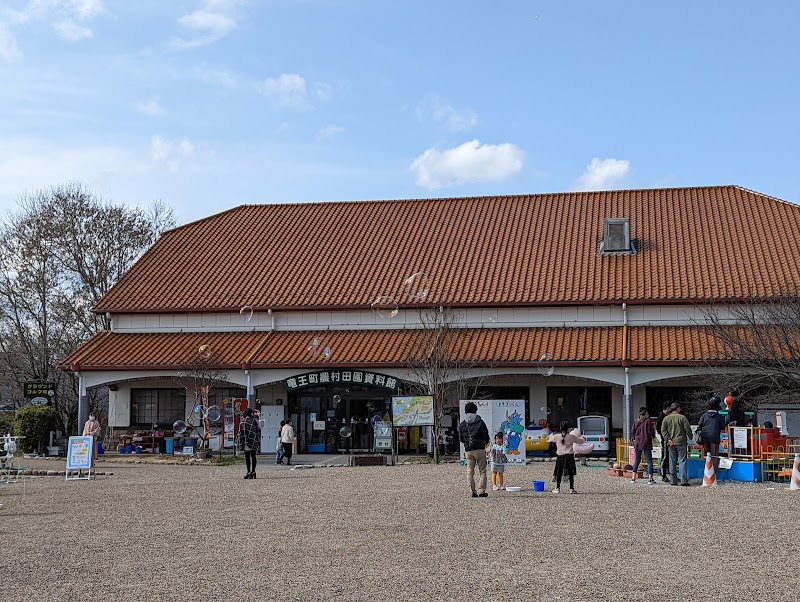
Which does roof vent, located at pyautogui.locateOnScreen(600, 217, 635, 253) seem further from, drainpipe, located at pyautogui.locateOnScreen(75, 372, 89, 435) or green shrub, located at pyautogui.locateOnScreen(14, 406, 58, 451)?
green shrub, located at pyautogui.locateOnScreen(14, 406, 58, 451)

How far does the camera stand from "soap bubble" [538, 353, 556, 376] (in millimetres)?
31252

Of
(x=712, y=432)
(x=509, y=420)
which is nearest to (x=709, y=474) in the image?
(x=712, y=432)

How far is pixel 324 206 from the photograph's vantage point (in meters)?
43.5

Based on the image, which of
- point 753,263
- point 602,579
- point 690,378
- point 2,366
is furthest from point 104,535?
point 2,366

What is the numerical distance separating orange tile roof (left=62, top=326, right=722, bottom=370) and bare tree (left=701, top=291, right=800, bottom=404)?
0.54 meters

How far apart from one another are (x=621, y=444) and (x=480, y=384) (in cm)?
839

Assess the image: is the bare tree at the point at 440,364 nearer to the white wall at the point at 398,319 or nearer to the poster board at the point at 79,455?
the white wall at the point at 398,319

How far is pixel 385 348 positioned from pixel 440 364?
297 centimetres

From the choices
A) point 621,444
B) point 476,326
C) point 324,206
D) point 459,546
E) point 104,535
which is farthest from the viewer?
point 324,206

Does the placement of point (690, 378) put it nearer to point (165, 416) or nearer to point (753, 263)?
point (753, 263)

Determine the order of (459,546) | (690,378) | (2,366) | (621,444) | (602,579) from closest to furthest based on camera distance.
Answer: (602,579) < (459,546) < (621,444) < (690,378) < (2,366)

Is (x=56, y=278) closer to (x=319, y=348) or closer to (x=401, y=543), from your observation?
(x=319, y=348)

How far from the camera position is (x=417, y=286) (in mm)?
35812

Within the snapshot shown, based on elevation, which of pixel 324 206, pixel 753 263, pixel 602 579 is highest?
pixel 324 206
